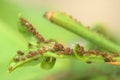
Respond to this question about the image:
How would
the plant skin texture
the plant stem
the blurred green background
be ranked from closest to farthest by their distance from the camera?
the plant skin texture, the plant stem, the blurred green background

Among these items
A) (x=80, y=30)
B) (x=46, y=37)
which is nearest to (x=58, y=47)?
(x=80, y=30)

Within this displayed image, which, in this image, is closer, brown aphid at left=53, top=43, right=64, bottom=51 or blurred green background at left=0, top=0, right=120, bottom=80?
brown aphid at left=53, top=43, right=64, bottom=51

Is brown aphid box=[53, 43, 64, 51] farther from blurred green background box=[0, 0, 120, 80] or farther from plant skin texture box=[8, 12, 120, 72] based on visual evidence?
blurred green background box=[0, 0, 120, 80]

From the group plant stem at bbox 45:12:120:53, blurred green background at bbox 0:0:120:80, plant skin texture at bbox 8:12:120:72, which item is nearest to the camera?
plant skin texture at bbox 8:12:120:72

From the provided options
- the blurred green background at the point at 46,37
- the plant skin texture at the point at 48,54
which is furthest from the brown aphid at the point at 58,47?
the blurred green background at the point at 46,37

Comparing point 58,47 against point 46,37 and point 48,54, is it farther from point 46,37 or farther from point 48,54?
point 46,37

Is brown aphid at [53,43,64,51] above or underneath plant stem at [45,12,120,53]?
underneath

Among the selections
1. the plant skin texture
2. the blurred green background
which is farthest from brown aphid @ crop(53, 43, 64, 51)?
the blurred green background

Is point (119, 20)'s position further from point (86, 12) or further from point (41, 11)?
point (41, 11)

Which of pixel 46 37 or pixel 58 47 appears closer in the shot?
pixel 58 47
